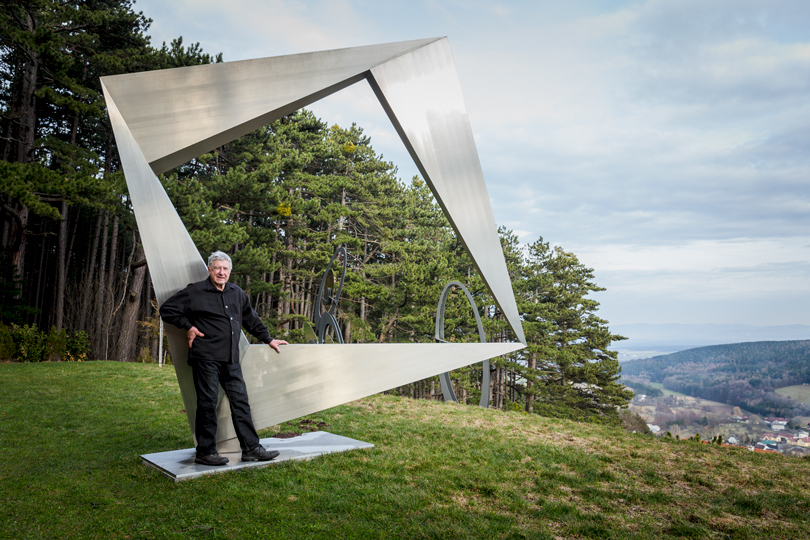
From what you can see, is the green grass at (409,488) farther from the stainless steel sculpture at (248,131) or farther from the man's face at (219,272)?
the man's face at (219,272)

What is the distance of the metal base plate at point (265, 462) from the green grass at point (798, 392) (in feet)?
122

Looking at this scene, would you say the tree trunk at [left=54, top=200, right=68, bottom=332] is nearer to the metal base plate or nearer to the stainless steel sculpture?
the metal base plate

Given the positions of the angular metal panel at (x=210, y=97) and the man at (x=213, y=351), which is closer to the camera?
the man at (x=213, y=351)

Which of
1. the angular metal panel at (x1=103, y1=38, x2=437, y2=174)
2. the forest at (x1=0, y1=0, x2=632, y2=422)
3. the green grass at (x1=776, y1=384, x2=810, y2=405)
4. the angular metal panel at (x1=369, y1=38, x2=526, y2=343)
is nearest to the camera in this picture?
the angular metal panel at (x1=103, y1=38, x2=437, y2=174)

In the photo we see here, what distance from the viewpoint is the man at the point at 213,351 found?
3.66 metres

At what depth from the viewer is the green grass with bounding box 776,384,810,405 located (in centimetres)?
3163

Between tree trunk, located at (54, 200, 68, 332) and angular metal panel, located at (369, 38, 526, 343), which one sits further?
tree trunk, located at (54, 200, 68, 332)

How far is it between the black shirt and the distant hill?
30.2 meters

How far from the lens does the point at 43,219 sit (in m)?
16.2

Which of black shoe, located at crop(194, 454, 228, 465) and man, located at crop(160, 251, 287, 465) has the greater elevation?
man, located at crop(160, 251, 287, 465)

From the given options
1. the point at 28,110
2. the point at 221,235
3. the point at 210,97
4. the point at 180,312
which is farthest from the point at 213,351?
the point at 28,110

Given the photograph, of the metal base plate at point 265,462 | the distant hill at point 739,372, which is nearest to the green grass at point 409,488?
the metal base plate at point 265,462

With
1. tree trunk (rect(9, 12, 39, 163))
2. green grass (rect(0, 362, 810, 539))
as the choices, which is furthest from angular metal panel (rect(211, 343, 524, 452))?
tree trunk (rect(9, 12, 39, 163))

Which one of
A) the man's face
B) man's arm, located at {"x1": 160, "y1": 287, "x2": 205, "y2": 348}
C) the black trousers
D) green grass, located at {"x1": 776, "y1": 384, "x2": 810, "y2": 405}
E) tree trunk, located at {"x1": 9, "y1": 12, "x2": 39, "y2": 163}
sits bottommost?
green grass, located at {"x1": 776, "y1": 384, "x2": 810, "y2": 405}
